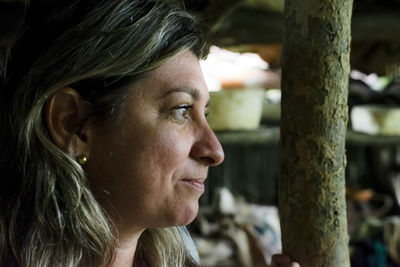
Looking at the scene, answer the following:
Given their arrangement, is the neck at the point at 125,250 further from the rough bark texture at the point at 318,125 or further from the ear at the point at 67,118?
the rough bark texture at the point at 318,125

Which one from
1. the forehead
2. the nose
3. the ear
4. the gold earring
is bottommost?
the gold earring

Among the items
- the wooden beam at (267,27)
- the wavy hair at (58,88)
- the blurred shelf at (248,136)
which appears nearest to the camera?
the wavy hair at (58,88)

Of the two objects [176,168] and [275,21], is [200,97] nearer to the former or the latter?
[176,168]

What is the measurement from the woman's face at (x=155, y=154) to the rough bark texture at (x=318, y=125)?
198 millimetres

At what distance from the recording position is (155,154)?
4.48 feet

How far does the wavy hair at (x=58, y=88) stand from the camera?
1332 mm

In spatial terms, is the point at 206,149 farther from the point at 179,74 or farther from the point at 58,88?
the point at 58,88

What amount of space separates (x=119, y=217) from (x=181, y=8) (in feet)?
1.63

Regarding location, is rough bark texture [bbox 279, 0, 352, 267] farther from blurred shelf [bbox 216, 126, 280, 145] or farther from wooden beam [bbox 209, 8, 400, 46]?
blurred shelf [bbox 216, 126, 280, 145]

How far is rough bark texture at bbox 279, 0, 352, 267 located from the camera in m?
1.40

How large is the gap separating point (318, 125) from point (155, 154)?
14.3 inches

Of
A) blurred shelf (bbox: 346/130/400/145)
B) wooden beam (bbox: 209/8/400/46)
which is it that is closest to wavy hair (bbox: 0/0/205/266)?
wooden beam (bbox: 209/8/400/46)

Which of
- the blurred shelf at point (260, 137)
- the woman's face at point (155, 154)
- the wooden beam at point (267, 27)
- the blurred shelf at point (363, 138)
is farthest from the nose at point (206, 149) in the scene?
the blurred shelf at point (363, 138)

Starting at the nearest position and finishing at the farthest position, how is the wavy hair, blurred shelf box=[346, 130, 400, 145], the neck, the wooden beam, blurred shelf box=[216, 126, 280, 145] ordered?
the wavy hair, the neck, the wooden beam, blurred shelf box=[216, 126, 280, 145], blurred shelf box=[346, 130, 400, 145]
